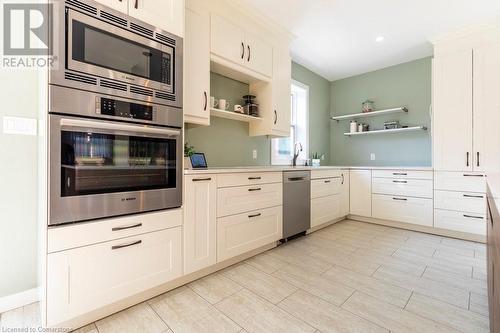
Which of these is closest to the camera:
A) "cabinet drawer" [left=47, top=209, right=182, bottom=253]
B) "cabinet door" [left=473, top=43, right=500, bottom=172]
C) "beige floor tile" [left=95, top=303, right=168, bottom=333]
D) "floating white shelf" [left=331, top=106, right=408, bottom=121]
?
"cabinet drawer" [left=47, top=209, right=182, bottom=253]

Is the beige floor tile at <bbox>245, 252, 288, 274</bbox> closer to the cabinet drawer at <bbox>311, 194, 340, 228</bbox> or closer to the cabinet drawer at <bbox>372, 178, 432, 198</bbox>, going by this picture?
the cabinet drawer at <bbox>311, 194, 340, 228</bbox>

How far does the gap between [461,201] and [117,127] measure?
13.3 ft

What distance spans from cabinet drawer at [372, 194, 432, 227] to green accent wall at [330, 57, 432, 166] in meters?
0.87

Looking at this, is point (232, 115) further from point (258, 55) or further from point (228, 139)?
point (258, 55)

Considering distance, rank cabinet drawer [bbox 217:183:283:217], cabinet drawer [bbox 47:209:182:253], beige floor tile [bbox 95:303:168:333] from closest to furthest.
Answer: cabinet drawer [bbox 47:209:182:253]
beige floor tile [bbox 95:303:168:333]
cabinet drawer [bbox 217:183:283:217]

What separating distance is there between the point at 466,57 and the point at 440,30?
493mm

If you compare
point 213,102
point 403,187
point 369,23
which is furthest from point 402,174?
point 213,102

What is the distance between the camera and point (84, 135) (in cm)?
141

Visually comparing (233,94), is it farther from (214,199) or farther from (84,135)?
(84,135)

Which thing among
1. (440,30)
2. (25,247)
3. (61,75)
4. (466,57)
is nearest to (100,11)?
(61,75)

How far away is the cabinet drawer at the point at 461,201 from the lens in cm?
299

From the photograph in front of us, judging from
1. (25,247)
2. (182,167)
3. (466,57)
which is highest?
(466,57)

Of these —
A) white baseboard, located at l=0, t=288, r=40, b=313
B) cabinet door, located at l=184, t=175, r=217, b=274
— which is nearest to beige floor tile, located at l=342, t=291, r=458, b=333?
cabinet door, located at l=184, t=175, r=217, b=274

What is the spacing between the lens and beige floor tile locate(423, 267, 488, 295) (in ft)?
6.12
